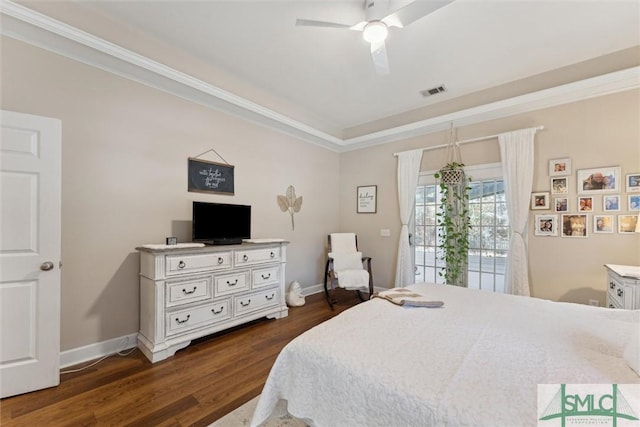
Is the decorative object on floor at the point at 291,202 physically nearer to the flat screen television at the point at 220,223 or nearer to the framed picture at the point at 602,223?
the flat screen television at the point at 220,223

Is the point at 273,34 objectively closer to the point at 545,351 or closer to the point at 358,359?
the point at 358,359

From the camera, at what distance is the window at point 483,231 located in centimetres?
341

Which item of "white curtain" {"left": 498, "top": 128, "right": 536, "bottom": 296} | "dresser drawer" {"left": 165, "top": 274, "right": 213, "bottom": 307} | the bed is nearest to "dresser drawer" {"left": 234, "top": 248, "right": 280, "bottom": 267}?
"dresser drawer" {"left": 165, "top": 274, "right": 213, "bottom": 307}

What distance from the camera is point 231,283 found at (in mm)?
2895

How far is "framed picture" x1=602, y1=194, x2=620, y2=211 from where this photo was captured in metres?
2.69

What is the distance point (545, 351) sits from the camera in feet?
3.98

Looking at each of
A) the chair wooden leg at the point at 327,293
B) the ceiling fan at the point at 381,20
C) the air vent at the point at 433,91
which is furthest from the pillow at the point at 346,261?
the ceiling fan at the point at 381,20

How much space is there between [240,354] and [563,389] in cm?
234

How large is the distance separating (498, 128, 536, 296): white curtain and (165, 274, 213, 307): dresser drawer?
11.3 ft

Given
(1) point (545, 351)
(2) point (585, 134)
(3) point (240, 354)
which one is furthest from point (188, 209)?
(2) point (585, 134)

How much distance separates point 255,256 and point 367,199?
2.37m

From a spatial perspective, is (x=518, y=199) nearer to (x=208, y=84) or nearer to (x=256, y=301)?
(x=256, y=301)

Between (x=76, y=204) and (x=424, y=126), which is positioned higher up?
(x=424, y=126)

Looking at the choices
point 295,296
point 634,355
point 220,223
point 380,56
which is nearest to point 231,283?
point 220,223
